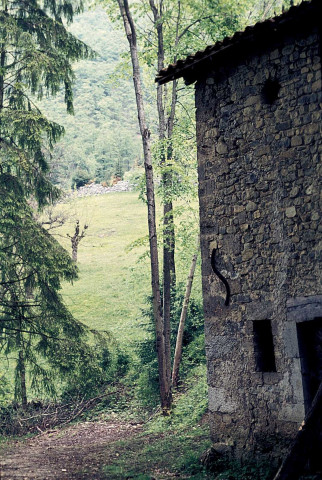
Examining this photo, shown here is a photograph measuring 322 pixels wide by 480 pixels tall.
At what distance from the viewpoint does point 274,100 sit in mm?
8273

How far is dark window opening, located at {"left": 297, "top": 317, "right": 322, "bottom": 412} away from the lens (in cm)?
768

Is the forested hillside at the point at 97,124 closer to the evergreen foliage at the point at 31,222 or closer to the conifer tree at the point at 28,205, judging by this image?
the conifer tree at the point at 28,205

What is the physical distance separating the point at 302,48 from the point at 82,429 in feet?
33.3

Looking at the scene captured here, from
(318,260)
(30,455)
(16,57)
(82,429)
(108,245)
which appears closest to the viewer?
(318,260)

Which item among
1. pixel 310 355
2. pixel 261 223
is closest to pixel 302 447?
pixel 310 355

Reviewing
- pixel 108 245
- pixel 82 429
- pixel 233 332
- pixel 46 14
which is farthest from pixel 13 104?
pixel 108 245

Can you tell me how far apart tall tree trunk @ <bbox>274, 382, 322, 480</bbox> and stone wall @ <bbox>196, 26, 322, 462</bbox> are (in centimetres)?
88

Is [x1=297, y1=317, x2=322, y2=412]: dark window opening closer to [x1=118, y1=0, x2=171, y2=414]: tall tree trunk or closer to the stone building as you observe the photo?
the stone building

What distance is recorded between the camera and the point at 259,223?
27.5ft

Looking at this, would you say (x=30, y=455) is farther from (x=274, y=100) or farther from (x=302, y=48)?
(x=302, y=48)

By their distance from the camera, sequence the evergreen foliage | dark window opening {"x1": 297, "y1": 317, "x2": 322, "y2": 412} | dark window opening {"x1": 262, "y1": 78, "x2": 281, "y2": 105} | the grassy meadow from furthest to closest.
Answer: the grassy meadow < the evergreen foliage < dark window opening {"x1": 262, "y1": 78, "x2": 281, "y2": 105} < dark window opening {"x1": 297, "y1": 317, "x2": 322, "y2": 412}

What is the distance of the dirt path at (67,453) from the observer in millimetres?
8713

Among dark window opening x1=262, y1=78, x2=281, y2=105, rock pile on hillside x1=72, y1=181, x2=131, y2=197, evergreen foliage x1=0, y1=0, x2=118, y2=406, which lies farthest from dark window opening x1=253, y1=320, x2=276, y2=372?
rock pile on hillside x1=72, y1=181, x2=131, y2=197

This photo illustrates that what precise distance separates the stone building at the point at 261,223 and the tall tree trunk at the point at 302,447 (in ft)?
2.81
